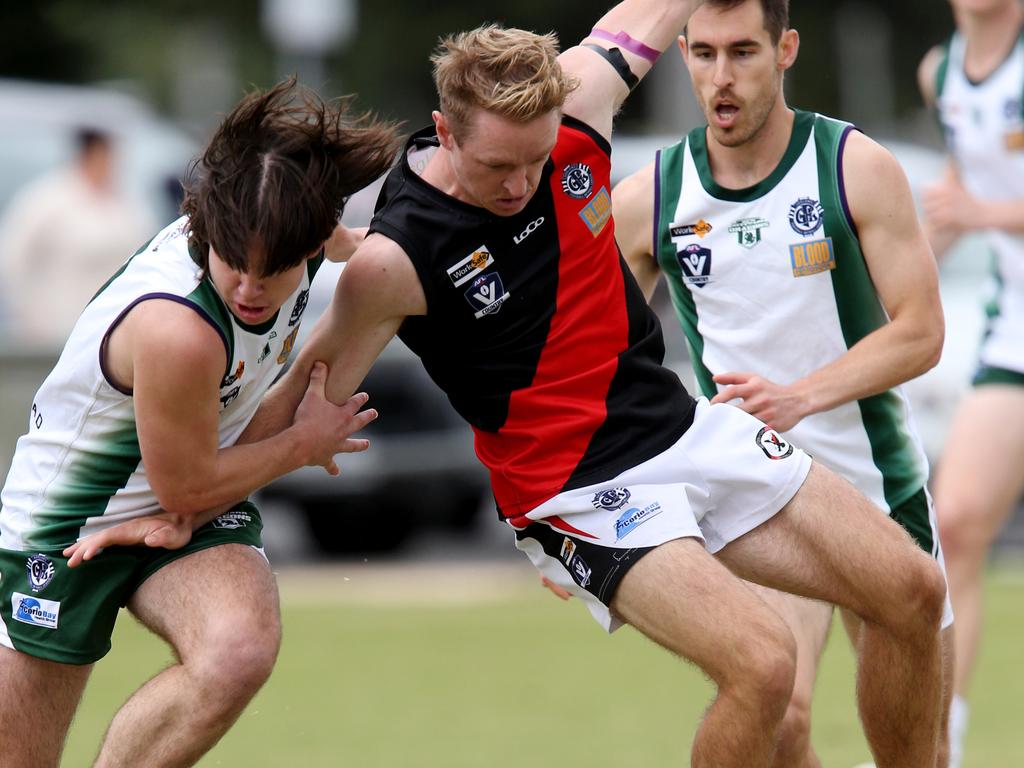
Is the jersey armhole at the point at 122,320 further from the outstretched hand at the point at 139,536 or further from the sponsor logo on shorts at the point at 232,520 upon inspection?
the sponsor logo on shorts at the point at 232,520

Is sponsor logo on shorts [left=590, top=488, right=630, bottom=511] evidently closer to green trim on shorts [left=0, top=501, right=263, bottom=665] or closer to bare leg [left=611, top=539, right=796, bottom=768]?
bare leg [left=611, top=539, right=796, bottom=768]

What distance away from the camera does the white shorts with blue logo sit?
5.21 m

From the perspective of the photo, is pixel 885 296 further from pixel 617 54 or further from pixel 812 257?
pixel 617 54

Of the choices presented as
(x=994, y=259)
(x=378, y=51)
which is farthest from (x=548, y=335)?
(x=378, y=51)

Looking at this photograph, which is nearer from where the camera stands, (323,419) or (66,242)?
(323,419)

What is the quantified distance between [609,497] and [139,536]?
4.23ft

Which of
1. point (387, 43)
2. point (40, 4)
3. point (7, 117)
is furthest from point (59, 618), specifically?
point (387, 43)

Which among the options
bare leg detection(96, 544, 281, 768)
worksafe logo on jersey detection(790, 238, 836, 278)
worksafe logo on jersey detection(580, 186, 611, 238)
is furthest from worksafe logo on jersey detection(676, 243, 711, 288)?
bare leg detection(96, 544, 281, 768)

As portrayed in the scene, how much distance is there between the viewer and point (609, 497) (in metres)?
5.27

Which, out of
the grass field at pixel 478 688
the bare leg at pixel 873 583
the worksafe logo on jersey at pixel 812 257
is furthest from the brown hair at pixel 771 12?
the grass field at pixel 478 688

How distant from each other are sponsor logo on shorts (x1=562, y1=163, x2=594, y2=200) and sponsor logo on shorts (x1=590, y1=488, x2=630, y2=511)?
0.82m

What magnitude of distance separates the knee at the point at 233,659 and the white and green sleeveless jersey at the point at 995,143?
12.0ft

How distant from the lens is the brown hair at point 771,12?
5.72 m

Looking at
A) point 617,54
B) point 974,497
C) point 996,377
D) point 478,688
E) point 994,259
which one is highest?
point 617,54
